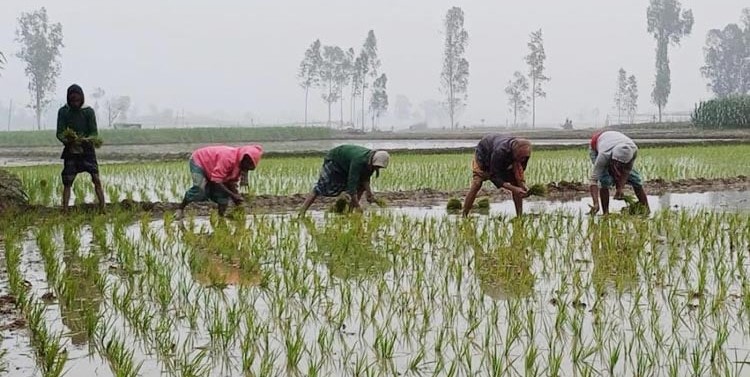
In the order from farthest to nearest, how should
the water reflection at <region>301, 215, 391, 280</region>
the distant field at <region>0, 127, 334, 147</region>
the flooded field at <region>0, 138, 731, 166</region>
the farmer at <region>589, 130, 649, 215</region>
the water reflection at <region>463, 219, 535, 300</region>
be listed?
the distant field at <region>0, 127, 334, 147</region> → the flooded field at <region>0, 138, 731, 166</region> → the farmer at <region>589, 130, 649, 215</region> → the water reflection at <region>301, 215, 391, 280</region> → the water reflection at <region>463, 219, 535, 300</region>

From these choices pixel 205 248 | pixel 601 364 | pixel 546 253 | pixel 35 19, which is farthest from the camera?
pixel 35 19

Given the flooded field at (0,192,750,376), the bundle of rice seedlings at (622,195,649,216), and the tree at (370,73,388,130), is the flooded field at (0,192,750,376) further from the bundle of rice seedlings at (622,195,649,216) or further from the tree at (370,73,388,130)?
the tree at (370,73,388,130)

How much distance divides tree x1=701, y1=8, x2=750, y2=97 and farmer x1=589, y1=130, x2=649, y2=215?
61.3 meters

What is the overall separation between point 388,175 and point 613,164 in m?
5.39

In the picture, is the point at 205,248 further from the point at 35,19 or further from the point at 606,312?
the point at 35,19

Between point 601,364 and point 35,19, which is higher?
point 35,19

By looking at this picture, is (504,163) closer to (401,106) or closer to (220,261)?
(220,261)

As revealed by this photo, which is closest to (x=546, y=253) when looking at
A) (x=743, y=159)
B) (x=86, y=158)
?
(x=86, y=158)

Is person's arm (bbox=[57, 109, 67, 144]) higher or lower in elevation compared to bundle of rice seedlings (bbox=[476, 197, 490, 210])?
higher

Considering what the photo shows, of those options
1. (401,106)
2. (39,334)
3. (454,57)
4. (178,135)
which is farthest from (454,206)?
(401,106)

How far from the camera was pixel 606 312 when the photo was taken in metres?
3.72

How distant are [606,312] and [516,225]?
8.53 feet

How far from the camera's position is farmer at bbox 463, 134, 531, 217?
22.3 ft

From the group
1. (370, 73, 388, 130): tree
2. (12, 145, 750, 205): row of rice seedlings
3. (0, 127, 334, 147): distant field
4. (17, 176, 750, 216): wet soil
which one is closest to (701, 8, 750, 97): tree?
(370, 73, 388, 130): tree
